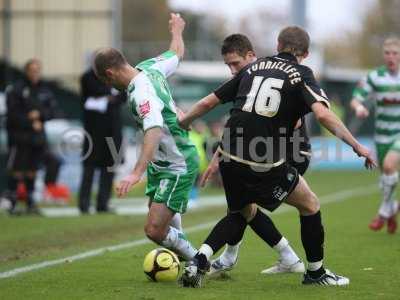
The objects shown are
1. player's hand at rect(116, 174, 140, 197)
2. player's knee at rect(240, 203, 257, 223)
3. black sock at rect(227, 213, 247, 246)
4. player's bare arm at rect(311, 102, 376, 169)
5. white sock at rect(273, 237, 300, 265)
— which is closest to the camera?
player's hand at rect(116, 174, 140, 197)

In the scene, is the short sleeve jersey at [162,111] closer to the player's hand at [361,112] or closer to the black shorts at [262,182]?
the black shorts at [262,182]

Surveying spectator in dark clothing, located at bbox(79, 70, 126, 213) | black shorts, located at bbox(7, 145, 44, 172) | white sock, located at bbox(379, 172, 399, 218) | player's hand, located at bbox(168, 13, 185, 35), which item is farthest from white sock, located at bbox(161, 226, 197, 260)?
black shorts, located at bbox(7, 145, 44, 172)

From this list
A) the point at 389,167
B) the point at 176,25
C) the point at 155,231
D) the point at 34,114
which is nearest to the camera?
the point at 155,231

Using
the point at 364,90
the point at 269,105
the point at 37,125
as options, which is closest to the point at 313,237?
the point at 269,105

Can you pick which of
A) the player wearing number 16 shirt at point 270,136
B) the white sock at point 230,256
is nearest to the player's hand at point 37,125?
the white sock at point 230,256

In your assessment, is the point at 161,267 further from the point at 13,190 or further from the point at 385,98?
the point at 13,190

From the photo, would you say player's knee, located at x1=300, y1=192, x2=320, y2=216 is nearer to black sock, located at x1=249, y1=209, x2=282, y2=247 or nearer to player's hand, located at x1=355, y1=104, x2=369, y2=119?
black sock, located at x1=249, y1=209, x2=282, y2=247

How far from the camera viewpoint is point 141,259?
368 inches

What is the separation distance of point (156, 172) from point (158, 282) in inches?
34.3

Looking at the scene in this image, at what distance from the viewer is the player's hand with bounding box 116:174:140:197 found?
6738 mm

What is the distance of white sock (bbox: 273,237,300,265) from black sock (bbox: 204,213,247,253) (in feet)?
1.37

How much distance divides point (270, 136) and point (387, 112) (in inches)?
196

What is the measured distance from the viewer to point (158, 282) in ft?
25.4

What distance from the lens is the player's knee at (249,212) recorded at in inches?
310
